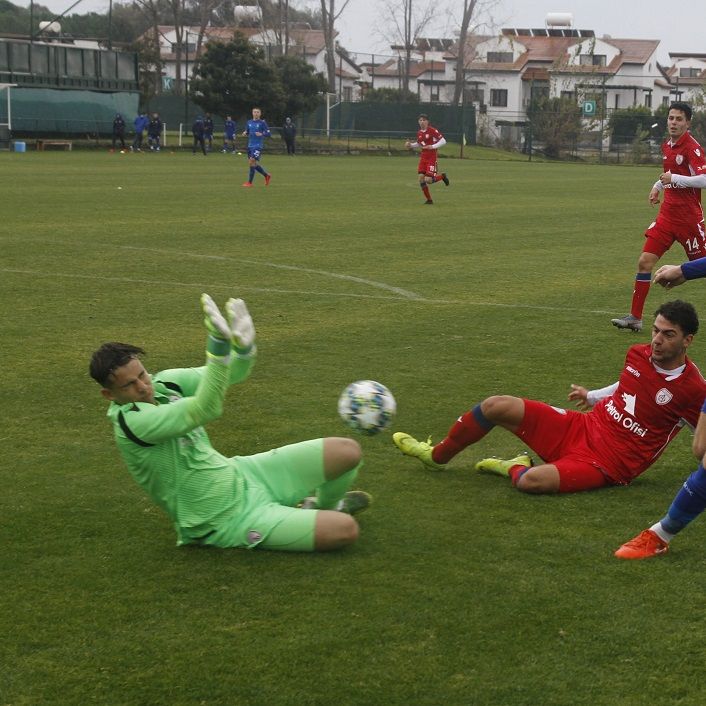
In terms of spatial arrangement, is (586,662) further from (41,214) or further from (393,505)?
(41,214)

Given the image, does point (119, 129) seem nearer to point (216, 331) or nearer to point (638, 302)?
point (638, 302)

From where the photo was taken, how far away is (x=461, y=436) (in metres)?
6.23

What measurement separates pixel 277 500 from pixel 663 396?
212 cm

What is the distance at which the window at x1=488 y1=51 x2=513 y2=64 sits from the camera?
10158 cm

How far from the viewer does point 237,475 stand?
527cm

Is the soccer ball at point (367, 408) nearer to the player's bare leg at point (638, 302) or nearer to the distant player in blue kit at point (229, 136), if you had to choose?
the player's bare leg at point (638, 302)

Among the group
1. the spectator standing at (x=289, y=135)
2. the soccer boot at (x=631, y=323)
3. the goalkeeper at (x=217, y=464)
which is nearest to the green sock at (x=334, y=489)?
the goalkeeper at (x=217, y=464)

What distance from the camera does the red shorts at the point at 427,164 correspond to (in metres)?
26.9

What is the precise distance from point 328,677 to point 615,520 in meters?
2.16

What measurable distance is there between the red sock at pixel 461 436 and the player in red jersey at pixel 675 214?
4.95m

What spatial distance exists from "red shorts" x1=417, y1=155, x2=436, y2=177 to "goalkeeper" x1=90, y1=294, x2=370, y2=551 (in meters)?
21.9

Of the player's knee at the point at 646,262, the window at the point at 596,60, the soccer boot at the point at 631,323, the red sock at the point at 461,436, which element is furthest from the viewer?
the window at the point at 596,60

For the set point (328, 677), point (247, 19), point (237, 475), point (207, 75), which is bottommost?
point (328, 677)

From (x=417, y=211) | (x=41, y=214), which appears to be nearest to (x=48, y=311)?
(x=41, y=214)
